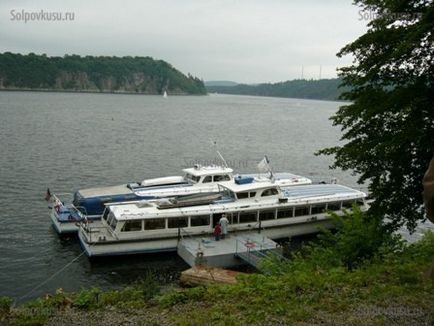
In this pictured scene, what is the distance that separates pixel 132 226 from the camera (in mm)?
24953

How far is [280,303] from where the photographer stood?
10672mm

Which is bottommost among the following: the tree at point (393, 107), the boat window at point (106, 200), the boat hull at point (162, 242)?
the boat hull at point (162, 242)

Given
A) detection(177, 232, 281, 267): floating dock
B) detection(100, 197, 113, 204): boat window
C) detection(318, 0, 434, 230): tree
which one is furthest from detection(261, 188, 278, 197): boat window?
detection(318, 0, 434, 230): tree

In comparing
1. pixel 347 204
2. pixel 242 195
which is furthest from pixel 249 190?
pixel 347 204

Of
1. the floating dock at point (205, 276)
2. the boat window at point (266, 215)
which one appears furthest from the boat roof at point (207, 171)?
the floating dock at point (205, 276)

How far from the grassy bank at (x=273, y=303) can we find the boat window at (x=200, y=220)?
42.7 feet

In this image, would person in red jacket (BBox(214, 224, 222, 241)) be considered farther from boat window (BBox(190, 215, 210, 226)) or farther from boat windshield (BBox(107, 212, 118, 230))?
boat windshield (BBox(107, 212, 118, 230))

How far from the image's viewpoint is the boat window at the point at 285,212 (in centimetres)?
2850

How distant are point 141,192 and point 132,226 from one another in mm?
6294

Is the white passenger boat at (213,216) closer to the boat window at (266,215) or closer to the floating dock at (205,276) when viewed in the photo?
the boat window at (266,215)

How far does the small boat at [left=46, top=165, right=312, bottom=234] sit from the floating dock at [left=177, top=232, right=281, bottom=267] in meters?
5.31

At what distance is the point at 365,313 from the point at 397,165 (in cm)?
469

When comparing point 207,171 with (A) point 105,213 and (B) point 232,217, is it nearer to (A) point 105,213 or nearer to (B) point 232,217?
(B) point 232,217

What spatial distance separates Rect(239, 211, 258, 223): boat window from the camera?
2744 centimetres
